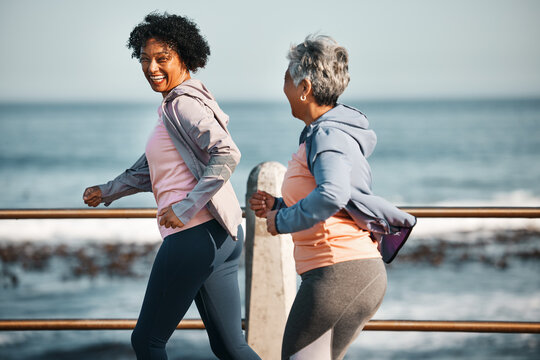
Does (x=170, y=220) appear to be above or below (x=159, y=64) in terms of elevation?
below

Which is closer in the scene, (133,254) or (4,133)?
(133,254)

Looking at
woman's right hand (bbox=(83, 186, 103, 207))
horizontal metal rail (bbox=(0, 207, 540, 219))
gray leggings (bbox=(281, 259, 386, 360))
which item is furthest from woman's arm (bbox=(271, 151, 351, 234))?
horizontal metal rail (bbox=(0, 207, 540, 219))

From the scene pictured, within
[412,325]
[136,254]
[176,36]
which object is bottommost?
[136,254]

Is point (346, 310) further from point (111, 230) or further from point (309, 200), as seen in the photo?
point (111, 230)

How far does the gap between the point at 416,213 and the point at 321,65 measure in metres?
1.32

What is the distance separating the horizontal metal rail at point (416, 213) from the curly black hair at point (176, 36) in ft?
3.04

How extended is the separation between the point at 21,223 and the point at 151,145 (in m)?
16.8

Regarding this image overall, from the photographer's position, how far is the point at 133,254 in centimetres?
1477

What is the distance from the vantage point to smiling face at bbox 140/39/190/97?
2449mm

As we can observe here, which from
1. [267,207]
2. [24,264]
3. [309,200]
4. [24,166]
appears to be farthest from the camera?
[24,166]

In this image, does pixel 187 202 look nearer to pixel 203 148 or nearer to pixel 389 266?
pixel 203 148

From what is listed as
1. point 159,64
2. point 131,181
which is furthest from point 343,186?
point 131,181

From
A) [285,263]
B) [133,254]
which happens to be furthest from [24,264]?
[285,263]

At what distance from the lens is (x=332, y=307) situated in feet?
6.77
